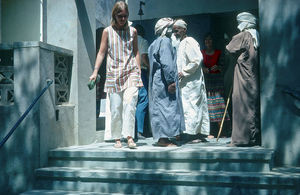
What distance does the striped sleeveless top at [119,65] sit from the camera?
4938 mm

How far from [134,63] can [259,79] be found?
71.0 inches

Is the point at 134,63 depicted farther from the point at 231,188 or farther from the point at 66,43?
the point at 231,188

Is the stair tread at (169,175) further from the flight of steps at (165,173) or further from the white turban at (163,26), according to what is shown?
the white turban at (163,26)

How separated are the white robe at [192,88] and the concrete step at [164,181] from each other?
1669 millimetres

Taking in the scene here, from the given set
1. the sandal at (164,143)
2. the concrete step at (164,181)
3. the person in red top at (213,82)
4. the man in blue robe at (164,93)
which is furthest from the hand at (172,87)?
the person in red top at (213,82)

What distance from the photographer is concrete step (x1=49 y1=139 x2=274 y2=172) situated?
4.06 meters

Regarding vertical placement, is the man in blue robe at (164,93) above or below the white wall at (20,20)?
below

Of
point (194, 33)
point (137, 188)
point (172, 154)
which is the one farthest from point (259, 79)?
point (194, 33)

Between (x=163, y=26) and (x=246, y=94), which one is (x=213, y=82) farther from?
(x=163, y=26)

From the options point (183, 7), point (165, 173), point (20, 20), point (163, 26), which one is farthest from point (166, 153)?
point (183, 7)

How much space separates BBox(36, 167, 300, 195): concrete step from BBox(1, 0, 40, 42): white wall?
2.93 meters

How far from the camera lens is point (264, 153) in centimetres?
402

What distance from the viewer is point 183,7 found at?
29.2 feet

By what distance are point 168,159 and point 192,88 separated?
1.82 metres
